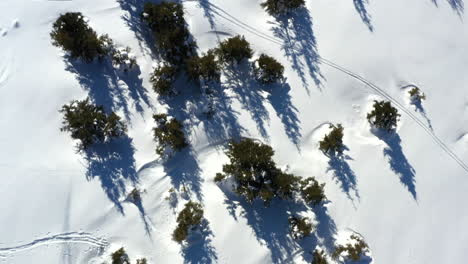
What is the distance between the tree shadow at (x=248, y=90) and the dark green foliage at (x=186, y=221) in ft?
7.95

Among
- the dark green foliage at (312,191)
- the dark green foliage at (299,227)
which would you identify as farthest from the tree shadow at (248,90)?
the dark green foliage at (299,227)

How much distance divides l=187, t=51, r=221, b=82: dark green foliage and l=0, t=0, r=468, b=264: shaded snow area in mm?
412

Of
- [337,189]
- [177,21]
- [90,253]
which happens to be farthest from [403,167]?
[90,253]

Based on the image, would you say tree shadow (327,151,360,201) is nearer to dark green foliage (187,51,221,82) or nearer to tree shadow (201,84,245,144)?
tree shadow (201,84,245,144)

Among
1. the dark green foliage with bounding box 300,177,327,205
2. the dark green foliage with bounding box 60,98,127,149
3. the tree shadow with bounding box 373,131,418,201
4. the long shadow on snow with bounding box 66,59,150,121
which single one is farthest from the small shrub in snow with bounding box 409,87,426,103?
the dark green foliage with bounding box 60,98,127,149

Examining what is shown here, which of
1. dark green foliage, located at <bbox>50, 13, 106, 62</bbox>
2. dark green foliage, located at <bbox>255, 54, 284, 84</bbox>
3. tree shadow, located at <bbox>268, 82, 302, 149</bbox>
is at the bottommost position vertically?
tree shadow, located at <bbox>268, 82, 302, 149</bbox>

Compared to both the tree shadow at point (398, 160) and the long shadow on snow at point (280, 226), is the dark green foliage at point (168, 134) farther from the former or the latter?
the tree shadow at point (398, 160)

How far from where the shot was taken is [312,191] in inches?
330

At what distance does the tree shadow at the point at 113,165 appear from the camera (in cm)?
847

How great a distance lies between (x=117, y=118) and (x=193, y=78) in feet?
6.45

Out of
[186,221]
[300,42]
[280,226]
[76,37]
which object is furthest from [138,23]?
[280,226]

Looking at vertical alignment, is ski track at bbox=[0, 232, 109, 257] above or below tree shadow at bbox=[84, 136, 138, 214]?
below

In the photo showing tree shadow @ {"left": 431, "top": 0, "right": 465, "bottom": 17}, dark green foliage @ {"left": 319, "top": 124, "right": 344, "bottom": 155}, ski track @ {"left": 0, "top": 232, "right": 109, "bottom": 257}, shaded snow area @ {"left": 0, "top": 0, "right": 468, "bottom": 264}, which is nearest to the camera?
ski track @ {"left": 0, "top": 232, "right": 109, "bottom": 257}

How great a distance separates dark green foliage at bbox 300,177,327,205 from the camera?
8375mm
